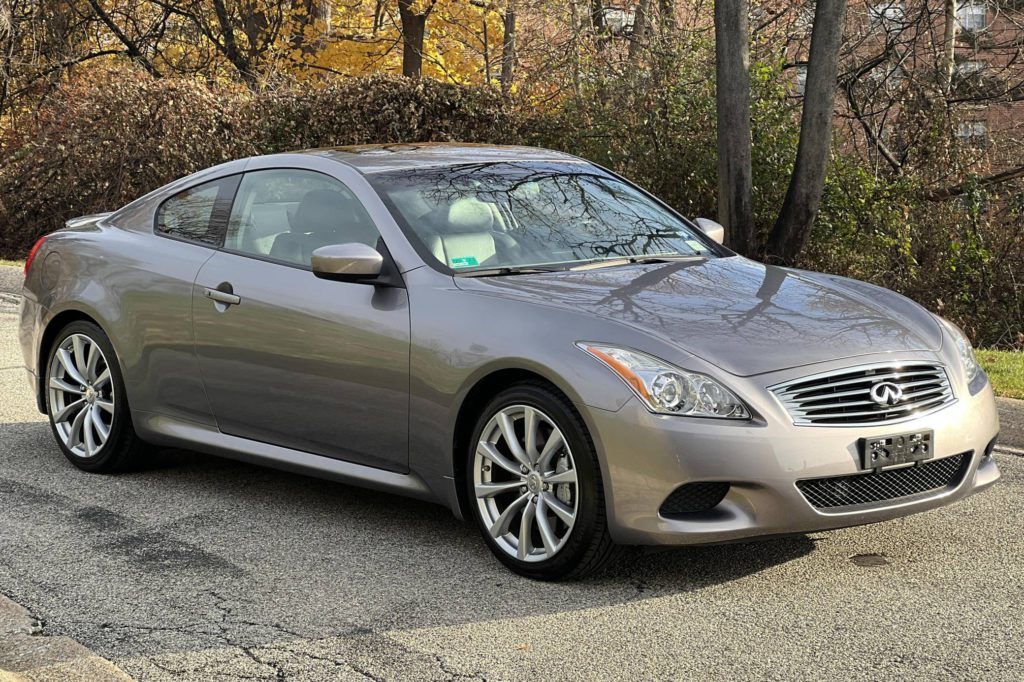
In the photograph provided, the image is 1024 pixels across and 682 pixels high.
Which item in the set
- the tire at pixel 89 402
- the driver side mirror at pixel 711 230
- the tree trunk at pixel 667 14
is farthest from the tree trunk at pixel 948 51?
the tire at pixel 89 402

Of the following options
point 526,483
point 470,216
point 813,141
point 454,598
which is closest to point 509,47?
point 813,141

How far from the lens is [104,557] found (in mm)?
5414

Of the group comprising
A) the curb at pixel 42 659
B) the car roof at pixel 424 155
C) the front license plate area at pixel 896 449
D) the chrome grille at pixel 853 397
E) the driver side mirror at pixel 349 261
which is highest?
the car roof at pixel 424 155

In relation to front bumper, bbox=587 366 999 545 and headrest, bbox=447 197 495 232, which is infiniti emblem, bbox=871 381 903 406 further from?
headrest, bbox=447 197 495 232

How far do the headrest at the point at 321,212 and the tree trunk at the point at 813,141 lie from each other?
8.18m

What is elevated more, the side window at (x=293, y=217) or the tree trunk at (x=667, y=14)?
the tree trunk at (x=667, y=14)

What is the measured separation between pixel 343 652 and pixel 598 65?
41.7 feet

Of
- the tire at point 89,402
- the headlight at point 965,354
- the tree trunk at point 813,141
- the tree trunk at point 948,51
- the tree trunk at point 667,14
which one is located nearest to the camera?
the headlight at point 965,354

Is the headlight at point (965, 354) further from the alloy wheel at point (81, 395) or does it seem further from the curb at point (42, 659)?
the alloy wheel at point (81, 395)

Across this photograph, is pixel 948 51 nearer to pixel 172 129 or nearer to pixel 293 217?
pixel 172 129

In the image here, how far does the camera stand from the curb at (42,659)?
402 cm

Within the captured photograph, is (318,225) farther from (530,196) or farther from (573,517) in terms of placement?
(573,517)

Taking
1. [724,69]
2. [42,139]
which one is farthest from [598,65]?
[42,139]

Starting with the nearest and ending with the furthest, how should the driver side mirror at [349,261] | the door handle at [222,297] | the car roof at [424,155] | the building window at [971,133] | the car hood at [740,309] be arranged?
1. the car hood at [740,309]
2. the driver side mirror at [349,261]
3. the door handle at [222,297]
4. the car roof at [424,155]
5. the building window at [971,133]
